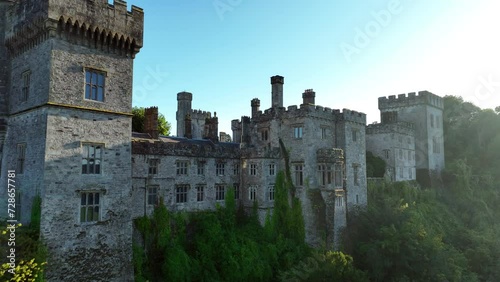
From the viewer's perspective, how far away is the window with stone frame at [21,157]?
60.6 feet

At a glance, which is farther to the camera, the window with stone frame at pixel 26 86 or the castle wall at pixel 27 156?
the window with stone frame at pixel 26 86

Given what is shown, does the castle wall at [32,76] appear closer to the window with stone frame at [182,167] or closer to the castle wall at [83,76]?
the castle wall at [83,76]

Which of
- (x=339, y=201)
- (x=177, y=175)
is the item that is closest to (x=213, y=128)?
(x=177, y=175)

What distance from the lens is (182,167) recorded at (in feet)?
85.6

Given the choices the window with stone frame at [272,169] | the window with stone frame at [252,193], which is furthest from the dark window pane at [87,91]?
the window with stone frame at [272,169]

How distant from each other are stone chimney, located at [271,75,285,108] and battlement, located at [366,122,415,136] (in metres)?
15.9

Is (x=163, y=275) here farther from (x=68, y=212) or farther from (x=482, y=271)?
(x=482, y=271)

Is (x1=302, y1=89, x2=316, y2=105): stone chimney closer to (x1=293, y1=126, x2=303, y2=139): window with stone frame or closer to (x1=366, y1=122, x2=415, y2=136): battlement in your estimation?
(x1=293, y1=126, x2=303, y2=139): window with stone frame

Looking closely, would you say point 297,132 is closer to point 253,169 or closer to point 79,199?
point 253,169

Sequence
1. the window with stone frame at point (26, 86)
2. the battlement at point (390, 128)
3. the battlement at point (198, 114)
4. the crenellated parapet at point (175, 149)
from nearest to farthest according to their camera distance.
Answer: the window with stone frame at point (26, 86)
the crenellated parapet at point (175, 149)
the battlement at point (390, 128)
the battlement at point (198, 114)

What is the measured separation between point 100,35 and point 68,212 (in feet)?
29.8

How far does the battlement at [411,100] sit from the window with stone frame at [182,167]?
105 feet

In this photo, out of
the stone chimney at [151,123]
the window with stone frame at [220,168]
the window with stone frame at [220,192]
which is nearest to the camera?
the stone chimney at [151,123]

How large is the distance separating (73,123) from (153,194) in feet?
26.3
